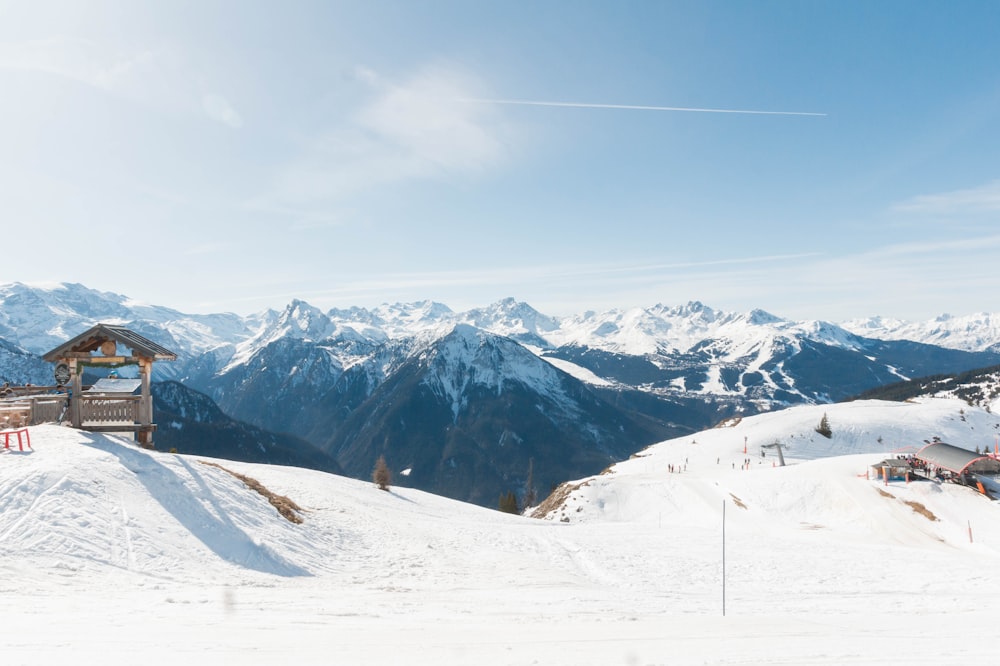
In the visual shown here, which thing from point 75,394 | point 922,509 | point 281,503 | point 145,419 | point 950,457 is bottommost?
point 922,509

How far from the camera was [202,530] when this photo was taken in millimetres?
14359

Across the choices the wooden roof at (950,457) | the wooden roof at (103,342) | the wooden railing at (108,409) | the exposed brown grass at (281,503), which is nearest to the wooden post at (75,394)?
the wooden railing at (108,409)

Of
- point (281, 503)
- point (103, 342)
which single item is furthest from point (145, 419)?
point (281, 503)

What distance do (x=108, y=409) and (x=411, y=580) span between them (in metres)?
14.9

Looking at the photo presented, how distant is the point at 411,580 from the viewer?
14117mm

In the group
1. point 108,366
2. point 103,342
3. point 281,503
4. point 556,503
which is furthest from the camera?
point 556,503

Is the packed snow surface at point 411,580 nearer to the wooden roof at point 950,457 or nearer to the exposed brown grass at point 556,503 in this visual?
the wooden roof at point 950,457

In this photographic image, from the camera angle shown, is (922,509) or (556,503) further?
(556,503)

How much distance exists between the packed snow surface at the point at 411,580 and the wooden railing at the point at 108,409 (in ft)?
4.87

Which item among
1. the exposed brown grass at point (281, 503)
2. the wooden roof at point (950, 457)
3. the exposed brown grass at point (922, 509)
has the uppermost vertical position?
the exposed brown grass at point (281, 503)

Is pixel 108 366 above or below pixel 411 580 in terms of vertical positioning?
above

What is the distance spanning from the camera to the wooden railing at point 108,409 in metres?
20.8

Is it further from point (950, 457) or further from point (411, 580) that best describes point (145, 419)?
point (950, 457)

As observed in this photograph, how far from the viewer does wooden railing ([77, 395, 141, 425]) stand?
20766 millimetres
